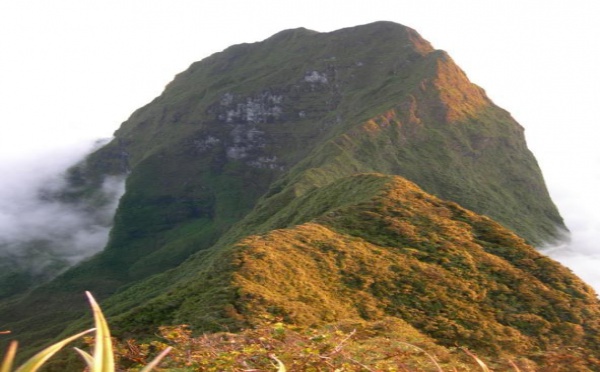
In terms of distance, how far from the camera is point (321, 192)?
1716 inches

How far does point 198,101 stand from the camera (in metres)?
148

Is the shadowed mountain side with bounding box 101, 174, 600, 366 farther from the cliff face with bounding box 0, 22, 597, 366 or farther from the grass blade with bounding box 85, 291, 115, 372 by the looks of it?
the grass blade with bounding box 85, 291, 115, 372

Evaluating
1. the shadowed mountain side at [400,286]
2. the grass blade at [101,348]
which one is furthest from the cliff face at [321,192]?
the grass blade at [101,348]

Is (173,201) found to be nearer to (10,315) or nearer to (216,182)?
(216,182)

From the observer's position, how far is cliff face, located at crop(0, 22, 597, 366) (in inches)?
883

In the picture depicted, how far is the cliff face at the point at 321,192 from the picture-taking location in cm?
2242

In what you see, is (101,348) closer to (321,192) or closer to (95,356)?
(95,356)

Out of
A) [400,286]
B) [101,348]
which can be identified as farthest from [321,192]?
[101,348]

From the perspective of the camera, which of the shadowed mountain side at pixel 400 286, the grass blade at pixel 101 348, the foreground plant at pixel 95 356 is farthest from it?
the shadowed mountain side at pixel 400 286

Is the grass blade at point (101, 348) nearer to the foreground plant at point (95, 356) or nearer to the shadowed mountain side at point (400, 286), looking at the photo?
the foreground plant at point (95, 356)

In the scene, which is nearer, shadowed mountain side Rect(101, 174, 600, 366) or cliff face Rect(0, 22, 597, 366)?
shadowed mountain side Rect(101, 174, 600, 366)

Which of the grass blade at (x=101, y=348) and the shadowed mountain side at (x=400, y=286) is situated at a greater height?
the grass blade at (x=101, y=348)

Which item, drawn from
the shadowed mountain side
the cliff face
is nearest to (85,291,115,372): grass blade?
the shadowed mountain side

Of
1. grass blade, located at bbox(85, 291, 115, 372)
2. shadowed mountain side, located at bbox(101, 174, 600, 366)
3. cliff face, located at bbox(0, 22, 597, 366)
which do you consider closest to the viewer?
grass blade, located at bbox(85, 291, 115, 372)
